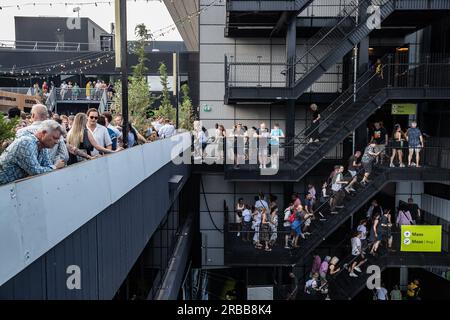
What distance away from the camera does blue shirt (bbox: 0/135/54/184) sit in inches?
149

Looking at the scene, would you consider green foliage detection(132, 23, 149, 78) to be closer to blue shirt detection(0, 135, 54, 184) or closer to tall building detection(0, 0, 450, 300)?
tall building detection(0, 0, 450, 300)

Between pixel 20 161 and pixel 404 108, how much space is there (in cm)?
1827

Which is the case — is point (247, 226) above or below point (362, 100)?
below

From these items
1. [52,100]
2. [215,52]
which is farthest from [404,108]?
[52,100]

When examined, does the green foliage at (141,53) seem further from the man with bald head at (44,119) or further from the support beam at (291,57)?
the man with bald head at (44,119)

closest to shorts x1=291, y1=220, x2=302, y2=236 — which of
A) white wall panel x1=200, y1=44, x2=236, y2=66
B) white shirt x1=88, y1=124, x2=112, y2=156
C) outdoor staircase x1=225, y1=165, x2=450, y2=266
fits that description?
outdoor staircase x1=225, y1=165, x2=450, y2=266

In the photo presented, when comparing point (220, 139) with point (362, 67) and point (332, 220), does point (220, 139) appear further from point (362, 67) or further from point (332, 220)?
point (362, 67)

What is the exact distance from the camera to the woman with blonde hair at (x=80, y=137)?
6.28 metres

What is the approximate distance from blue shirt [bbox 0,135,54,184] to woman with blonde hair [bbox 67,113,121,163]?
2.27m

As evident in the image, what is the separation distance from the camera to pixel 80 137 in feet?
21.2

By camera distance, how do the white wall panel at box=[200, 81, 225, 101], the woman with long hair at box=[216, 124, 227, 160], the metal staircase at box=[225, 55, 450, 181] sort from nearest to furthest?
the metal staircase at box=[225, 55, 450, 181] < the woman with long hair at box=[216, 124, 227, 160] < the white wall panel at box=[200, 81, 225, 101]


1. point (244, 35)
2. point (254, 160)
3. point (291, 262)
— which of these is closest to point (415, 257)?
point (291, 262)

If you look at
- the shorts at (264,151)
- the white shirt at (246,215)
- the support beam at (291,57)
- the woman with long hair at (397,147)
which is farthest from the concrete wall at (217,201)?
the woman with long hair at (397,147)
